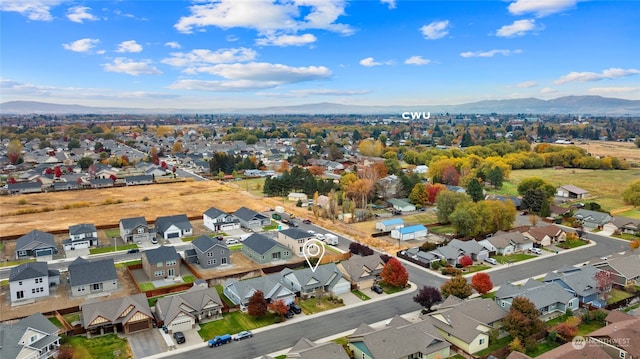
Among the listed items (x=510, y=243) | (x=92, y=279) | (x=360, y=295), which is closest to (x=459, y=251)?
(x=510, y=243)

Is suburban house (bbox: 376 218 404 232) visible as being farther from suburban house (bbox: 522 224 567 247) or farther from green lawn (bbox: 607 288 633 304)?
green lawn (bbox: 607 288 633 304)

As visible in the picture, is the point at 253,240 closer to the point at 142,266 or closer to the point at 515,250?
the point at 142,266

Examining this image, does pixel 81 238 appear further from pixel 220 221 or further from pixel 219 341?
pixel 219 341

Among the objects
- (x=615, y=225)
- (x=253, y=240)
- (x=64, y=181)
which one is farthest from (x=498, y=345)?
(x=64, y=181)

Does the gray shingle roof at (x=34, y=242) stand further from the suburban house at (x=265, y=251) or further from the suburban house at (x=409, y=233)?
the suburban house at (x=409, y=233)

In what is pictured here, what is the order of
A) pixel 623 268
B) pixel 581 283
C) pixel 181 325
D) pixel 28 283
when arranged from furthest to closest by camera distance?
pixel 623 268 → pixel 28 283 → pixel 581 283 → pixel 181 325

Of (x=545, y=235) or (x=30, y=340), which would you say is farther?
(x=545, y=235)
